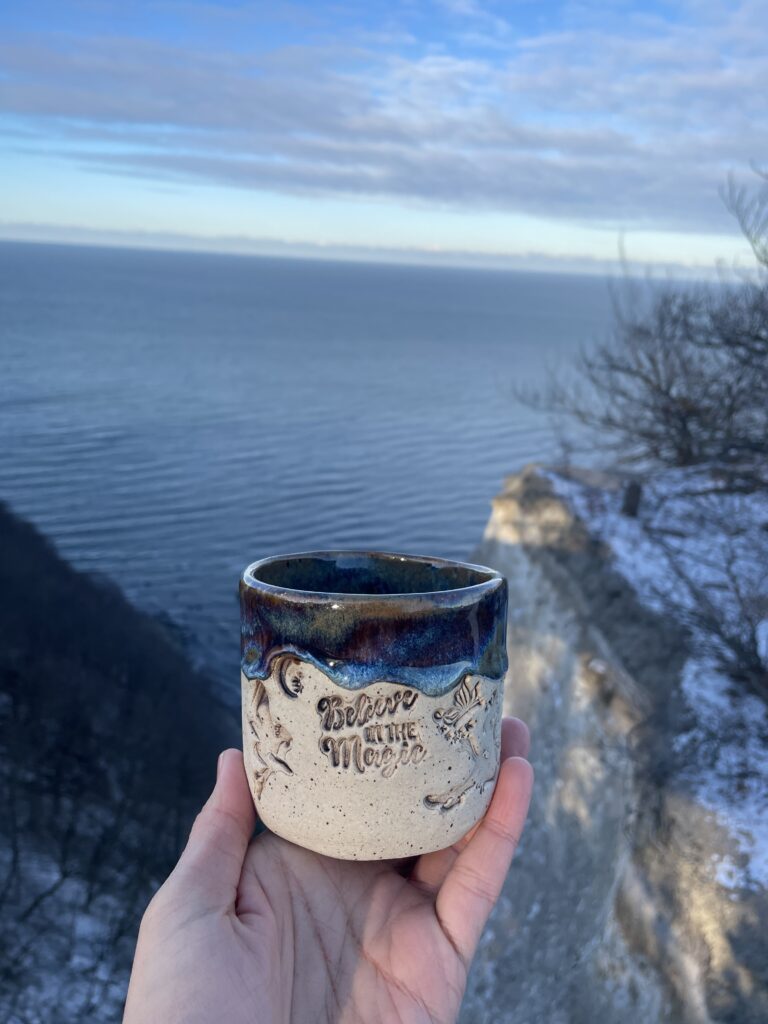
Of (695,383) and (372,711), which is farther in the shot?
(695,383)

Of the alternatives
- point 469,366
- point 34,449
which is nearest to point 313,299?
point 469,366

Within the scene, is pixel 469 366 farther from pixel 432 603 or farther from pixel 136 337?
pixel 432 603

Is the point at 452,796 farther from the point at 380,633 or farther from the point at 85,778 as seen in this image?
the point at 85,778

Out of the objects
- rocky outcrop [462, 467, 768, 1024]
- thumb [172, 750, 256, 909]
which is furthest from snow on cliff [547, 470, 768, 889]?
thumb [172, 750, 256, 909]

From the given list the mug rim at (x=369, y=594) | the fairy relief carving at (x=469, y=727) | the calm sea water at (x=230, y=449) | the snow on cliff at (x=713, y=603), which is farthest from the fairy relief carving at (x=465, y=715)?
the calm sea water at (x=230, y=449)

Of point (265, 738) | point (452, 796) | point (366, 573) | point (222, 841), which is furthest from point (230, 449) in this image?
point (452, 796)
